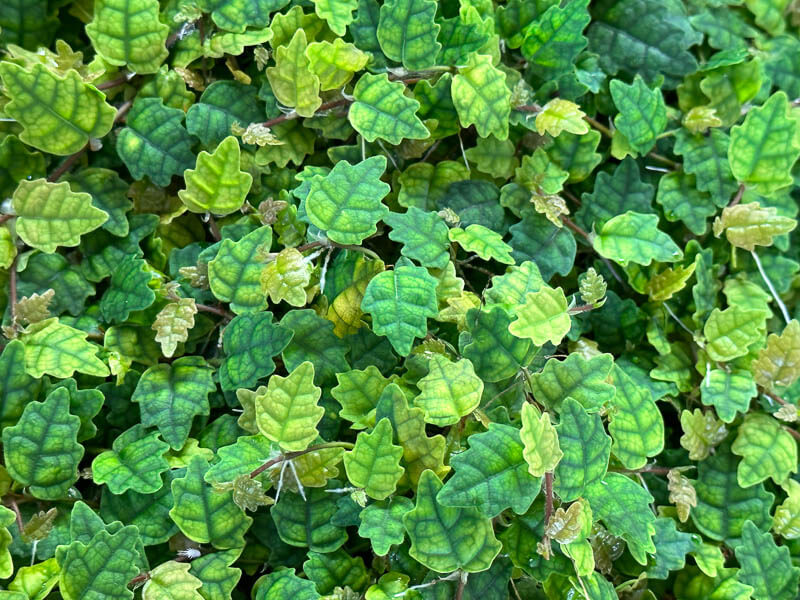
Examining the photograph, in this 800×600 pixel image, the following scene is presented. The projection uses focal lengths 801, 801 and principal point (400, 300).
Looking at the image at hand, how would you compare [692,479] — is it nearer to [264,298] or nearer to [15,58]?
[264,298]

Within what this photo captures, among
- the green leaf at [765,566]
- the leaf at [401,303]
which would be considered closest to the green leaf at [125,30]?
the leaf at [401,303]

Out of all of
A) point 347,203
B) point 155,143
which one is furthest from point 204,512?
point 155,143

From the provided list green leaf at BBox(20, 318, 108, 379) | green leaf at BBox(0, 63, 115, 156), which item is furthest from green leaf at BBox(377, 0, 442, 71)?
green leaf at BBox(20, 318, 108, 379)

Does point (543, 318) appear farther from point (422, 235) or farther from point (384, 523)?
point (384, 523)

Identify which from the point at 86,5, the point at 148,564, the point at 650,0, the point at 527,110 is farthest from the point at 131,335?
the point at 650,0

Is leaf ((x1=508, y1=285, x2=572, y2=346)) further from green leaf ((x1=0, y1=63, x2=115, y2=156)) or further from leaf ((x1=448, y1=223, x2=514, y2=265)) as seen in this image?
green leaf ((x1=0, y1=63, x2=115, y2=156))

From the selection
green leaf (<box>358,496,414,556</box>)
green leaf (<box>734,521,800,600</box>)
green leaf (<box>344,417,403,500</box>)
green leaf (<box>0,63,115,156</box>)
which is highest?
green leaf (<box>0,63,115,156</box>)

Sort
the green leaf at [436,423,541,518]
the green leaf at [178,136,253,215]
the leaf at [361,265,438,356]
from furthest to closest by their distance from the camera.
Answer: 1. the green leaf at [178,136,253,215]
2. the leaf at [361,265,438,356]
3. the green leaf at [436,423,541,518]

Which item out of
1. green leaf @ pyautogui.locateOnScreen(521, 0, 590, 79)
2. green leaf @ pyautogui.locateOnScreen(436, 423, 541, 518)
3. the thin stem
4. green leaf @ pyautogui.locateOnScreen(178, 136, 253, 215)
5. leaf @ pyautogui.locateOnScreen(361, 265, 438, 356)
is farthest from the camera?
the thin stem
